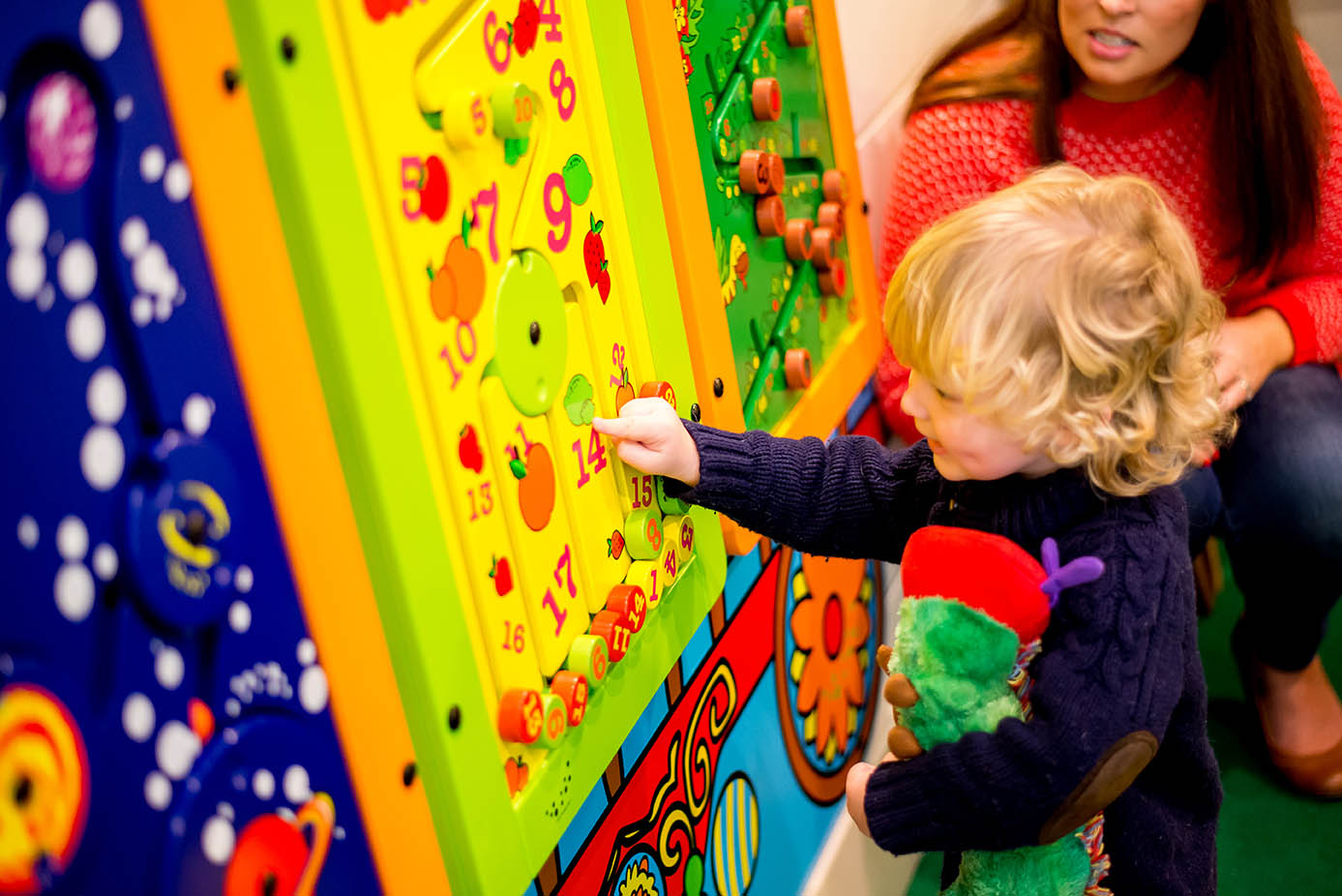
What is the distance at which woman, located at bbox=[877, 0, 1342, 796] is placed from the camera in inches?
50.3

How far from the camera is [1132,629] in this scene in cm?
78

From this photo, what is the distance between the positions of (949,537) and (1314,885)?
0.98 meters

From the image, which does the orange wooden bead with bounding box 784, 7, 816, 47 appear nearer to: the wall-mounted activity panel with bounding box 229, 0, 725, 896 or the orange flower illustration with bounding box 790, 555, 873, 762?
the wall-mounted activity panel with bounding box 229, 0, 725, 896

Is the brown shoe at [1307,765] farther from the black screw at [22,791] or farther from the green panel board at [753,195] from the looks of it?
the black screw at [22,791]

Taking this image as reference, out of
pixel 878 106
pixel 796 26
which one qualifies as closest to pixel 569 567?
pixel 796 26

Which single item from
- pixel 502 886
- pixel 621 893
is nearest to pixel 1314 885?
pixel 621 893

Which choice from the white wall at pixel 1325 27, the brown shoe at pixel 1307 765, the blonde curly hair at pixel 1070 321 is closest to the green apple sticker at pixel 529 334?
the blonde curly hair at pixel 1070 321

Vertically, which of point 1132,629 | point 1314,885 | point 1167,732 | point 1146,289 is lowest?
point 1314,885

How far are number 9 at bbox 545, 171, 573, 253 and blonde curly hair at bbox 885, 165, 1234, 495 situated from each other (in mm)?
241

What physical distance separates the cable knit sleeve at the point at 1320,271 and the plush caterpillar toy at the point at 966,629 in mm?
778

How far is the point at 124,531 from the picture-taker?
1.47 feet

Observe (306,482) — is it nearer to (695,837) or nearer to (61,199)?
(61,199)

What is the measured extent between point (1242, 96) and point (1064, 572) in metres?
0.77

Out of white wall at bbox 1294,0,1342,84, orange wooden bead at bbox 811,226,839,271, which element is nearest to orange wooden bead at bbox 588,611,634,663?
orange wooden bead at bbox 811,226,839,271
